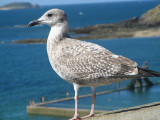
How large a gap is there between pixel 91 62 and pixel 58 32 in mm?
1107

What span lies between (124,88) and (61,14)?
128 feet

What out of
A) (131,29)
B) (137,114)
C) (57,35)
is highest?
(131,29)

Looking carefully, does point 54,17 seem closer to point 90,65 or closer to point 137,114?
point 90,65

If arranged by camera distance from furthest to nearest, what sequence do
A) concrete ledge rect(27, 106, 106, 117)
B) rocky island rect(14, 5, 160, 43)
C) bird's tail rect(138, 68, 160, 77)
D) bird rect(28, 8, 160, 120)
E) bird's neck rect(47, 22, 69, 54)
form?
1. rocky island rect(14, 5, 160, 43)
2. concrete ledge rect(27, 106, 106, 117)
3. bird's neck rect(47, 22, 69, 54)
4. bird rect(28, 8, 160, 120)
5. bird's tail rect(138, 68, 160, 77)

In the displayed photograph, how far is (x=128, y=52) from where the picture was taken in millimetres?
73938

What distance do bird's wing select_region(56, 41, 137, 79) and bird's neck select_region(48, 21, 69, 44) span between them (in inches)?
18.9

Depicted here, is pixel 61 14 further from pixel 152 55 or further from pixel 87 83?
pixel 152 55

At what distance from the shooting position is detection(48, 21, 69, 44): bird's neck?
7.66 m

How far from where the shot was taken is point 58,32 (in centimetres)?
768

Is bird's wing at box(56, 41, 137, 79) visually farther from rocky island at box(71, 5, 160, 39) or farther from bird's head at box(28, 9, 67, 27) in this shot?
rocky island at box(71, 5, 160, 39)

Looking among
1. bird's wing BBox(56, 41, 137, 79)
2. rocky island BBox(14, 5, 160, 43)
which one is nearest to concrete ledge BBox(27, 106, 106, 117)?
bird's wing BBox(56, 41, 137, 79)

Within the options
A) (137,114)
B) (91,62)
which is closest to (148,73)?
(137,114)

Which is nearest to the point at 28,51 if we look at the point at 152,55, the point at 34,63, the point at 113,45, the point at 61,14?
the point at 34,63

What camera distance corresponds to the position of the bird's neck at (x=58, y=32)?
7660mm
